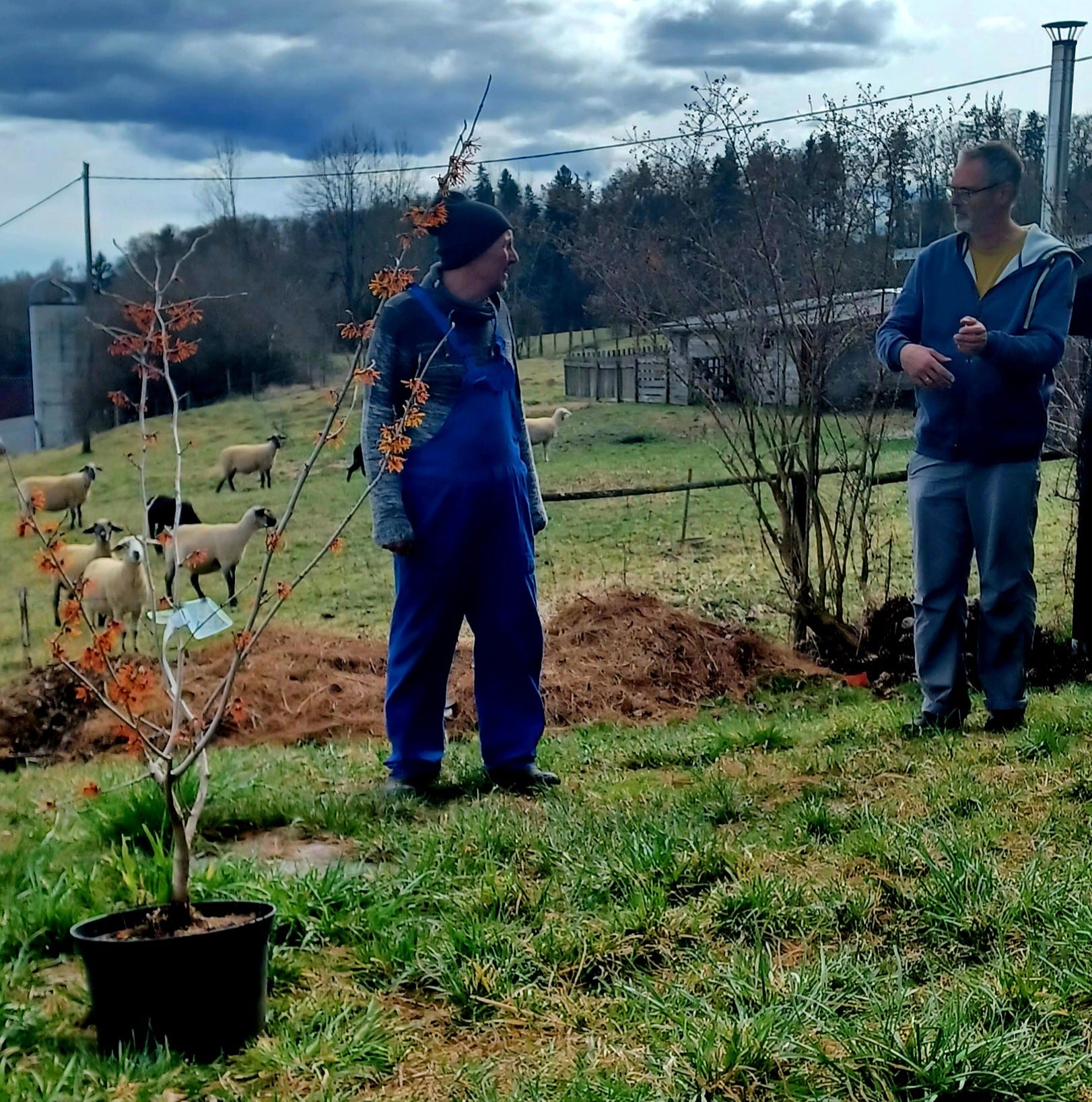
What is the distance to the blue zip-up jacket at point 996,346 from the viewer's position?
5.15 metres

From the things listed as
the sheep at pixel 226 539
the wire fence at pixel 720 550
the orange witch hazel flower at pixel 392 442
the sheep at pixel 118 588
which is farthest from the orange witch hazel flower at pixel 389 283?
the sheep at pixel 226 539

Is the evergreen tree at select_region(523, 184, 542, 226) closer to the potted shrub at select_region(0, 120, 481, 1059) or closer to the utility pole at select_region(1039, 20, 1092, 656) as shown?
the utility pole at select_region(1039, 20, 1092, 656)

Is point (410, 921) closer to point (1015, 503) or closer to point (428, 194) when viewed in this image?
point (428, 194)

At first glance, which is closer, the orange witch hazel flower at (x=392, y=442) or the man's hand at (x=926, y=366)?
the orange witch hazel flower at (x=392, y=442)

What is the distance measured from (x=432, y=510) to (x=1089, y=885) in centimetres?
251

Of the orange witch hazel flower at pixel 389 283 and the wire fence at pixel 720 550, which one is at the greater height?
the orange witch hazel flower at pixel 389 283

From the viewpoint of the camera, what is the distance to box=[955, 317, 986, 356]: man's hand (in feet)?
16.3

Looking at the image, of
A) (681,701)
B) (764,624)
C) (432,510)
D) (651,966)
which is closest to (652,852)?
(651,966)

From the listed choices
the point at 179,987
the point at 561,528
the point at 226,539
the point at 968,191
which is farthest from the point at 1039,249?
the point at 561,528

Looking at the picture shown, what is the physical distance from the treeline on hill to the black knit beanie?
0.42 meters

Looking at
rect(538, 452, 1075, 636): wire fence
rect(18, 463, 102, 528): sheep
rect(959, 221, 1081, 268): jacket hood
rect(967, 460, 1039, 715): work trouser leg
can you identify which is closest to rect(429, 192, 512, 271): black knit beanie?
rect(959, 221, 1081, 268): jacket hood

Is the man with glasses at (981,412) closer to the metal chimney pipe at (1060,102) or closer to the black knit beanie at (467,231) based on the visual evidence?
the black knit beanie at (467,231)

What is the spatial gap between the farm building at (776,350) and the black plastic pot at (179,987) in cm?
590

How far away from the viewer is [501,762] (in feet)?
16.2
